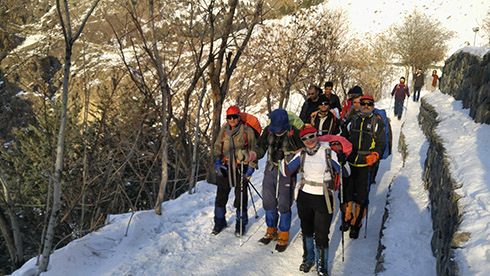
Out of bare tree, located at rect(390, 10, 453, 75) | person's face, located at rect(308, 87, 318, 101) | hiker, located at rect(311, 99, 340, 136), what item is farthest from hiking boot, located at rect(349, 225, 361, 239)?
bare tree, located at rect(390, 10, 453, 75)

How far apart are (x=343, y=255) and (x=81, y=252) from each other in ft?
11.6

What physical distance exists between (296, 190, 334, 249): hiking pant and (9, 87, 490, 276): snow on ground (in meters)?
0.54

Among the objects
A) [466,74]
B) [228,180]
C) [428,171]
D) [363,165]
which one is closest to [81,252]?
[228,180]

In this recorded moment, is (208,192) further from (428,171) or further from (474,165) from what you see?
(474,165)

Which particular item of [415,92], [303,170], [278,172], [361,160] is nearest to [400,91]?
[415,92]

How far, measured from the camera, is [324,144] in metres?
3.63

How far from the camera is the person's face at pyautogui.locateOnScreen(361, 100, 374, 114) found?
464 centimetres

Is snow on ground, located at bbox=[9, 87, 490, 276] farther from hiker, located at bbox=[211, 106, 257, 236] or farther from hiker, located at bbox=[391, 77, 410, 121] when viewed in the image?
hiker, located at bbox=[391, 77, 410, 121]

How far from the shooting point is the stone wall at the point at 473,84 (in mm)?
5137

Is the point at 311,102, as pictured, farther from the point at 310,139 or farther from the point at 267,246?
the point at 267,246

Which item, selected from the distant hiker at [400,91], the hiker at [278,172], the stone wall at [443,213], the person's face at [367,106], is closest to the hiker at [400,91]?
the distant hiker at [400,91]

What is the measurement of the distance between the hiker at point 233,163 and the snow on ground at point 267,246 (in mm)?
354

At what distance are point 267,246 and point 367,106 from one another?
2656 mm

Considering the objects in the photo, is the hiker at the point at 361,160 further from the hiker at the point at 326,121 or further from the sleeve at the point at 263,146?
the sleeve at the point at 263,146
